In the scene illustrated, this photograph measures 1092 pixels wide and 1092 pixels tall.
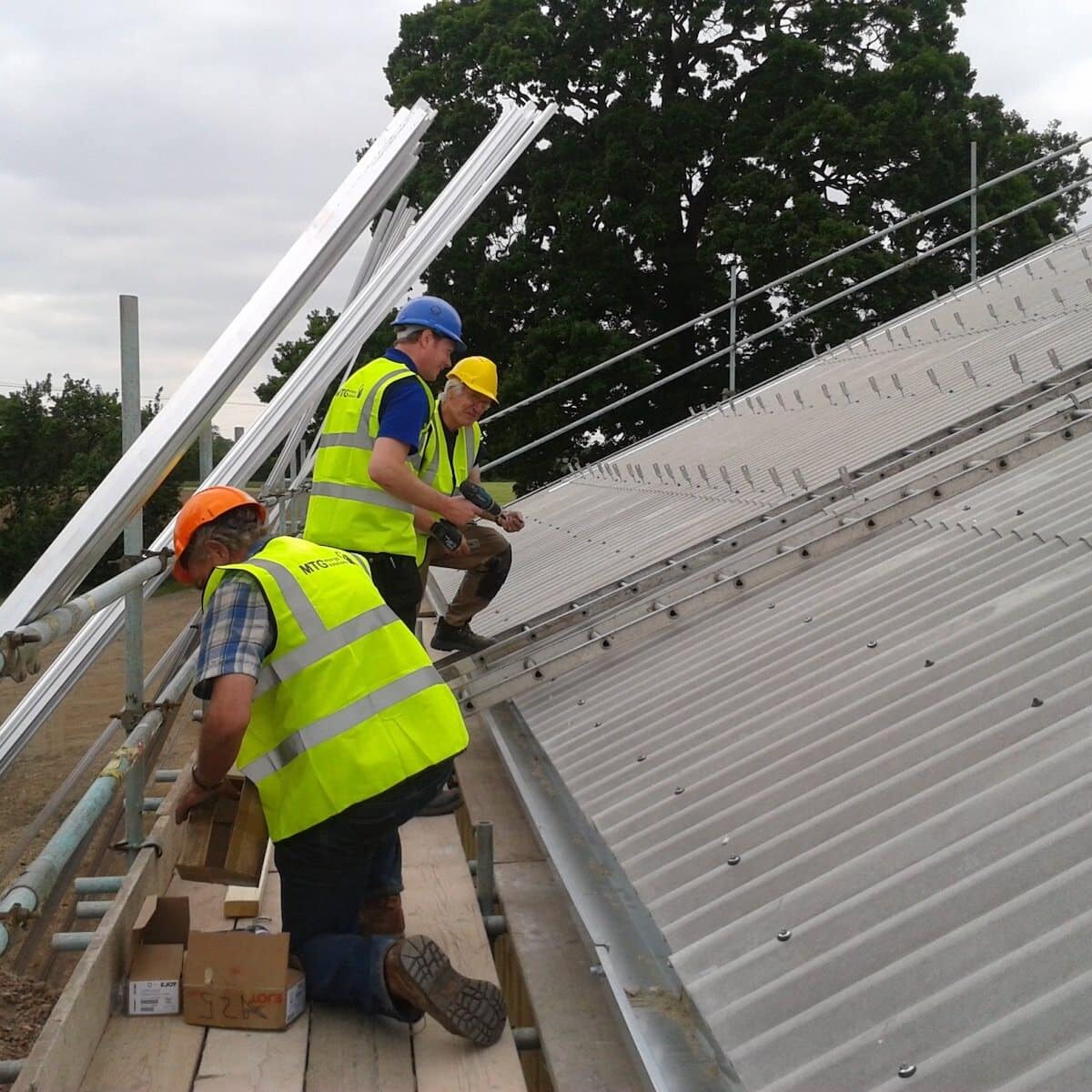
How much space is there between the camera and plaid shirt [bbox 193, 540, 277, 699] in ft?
10.2

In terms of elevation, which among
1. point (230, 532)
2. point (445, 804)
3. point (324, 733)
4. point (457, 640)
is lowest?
point (445, 804)

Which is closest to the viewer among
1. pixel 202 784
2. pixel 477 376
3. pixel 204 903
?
pixel 202 784

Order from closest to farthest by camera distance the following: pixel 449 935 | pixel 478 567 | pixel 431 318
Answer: pixel 449 935, pixel 431 318, pixel 478 567

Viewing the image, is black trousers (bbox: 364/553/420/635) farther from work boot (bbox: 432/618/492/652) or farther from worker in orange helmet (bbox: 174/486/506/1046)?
worker in orange helmet (bbox: 174/486/506/1046)

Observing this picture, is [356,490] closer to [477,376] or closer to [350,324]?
[477,376]

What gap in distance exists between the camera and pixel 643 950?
331cm

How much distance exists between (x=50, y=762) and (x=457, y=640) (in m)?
12.8

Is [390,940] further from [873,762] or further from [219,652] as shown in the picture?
[873,762]

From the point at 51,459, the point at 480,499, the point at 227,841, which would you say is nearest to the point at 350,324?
the point at 480,499

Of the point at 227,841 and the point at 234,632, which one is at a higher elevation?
the point at 234,632

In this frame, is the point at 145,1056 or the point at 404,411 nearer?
the point at 145,1056

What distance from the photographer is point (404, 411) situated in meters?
4.75

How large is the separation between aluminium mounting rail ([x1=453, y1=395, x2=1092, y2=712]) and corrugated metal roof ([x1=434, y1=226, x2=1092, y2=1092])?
0.08m

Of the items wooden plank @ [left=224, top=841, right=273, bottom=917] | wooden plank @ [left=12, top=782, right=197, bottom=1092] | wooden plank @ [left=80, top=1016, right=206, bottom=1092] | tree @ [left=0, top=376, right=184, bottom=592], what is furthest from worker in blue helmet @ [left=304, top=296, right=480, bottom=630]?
tree @ [left=0, top=376, right=184, bottom=592]
